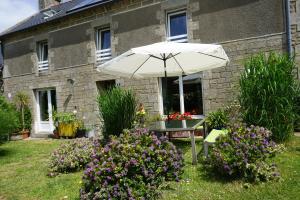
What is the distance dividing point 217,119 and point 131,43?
150 inches

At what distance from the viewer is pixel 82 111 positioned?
1089cm

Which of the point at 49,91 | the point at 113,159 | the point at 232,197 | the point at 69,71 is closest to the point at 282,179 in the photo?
the point at 232,197

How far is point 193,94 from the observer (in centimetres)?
882

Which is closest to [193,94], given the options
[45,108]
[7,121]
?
[7,121]

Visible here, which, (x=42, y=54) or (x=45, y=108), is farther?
(x=45, y=108)

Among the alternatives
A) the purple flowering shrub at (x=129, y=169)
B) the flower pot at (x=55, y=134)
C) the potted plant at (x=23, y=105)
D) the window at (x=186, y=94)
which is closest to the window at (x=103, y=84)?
the window at (x=186, y=94)

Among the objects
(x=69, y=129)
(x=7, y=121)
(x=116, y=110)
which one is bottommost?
(x=69, y=129)

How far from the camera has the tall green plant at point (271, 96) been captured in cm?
553

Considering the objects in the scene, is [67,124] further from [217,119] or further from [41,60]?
[217,119]

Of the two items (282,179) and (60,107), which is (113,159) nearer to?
(282,179)

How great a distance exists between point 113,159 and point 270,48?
537 centimetres

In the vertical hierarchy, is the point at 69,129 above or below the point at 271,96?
below

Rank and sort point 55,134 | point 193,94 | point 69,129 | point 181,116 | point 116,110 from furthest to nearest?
point 55,134 < point 69,129 < point 193,94 < point 181,116 < point 116,110

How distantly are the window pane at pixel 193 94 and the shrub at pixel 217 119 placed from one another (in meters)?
0.99
